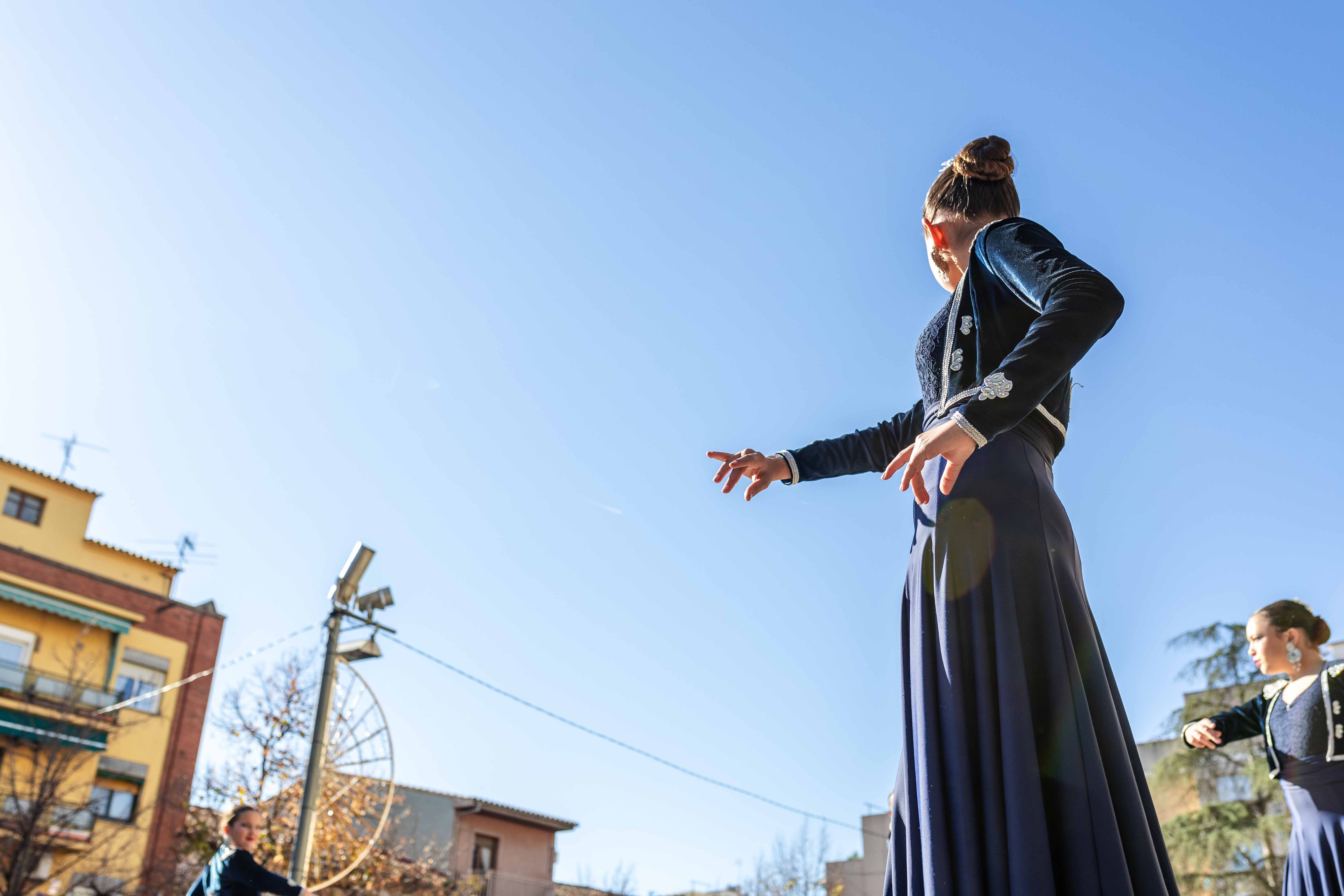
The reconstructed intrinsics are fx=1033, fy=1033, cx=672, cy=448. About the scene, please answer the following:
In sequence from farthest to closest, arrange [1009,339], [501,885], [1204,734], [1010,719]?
[501,885], [1204,734], [1009,339], [1010,719]

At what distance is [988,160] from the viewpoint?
6.95 ft

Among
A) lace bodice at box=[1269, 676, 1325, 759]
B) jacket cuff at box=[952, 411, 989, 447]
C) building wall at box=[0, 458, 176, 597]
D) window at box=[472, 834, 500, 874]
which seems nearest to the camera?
jacket cuff at box=[952, 411, 989, 447]

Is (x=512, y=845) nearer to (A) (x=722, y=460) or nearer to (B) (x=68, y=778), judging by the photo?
(B) (x=68, y=778)

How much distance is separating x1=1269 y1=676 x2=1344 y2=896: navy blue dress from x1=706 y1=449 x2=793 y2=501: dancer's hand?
1854 mm

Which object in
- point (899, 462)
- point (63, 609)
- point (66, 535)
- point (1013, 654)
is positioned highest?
point (66, 535)

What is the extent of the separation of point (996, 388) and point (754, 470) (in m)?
0.85

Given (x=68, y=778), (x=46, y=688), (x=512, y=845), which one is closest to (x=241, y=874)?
(x=68, y=778)

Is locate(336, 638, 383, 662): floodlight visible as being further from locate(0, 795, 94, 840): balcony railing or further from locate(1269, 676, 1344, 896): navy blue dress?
locate(0, 795, 94, 840): balcony railing

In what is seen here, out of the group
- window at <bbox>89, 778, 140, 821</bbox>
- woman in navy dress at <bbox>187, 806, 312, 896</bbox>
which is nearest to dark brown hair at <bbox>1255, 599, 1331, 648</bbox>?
woman in navy dress at <bbox>187, 806, 312, 896</bbox>

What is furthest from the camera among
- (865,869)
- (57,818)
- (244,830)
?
(865,869)

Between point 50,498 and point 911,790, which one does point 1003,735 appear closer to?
point 911,790

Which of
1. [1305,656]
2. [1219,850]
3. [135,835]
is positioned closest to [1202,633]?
[1219,850]

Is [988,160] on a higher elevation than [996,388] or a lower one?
higher

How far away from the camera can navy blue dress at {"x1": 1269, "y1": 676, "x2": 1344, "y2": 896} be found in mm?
2924
